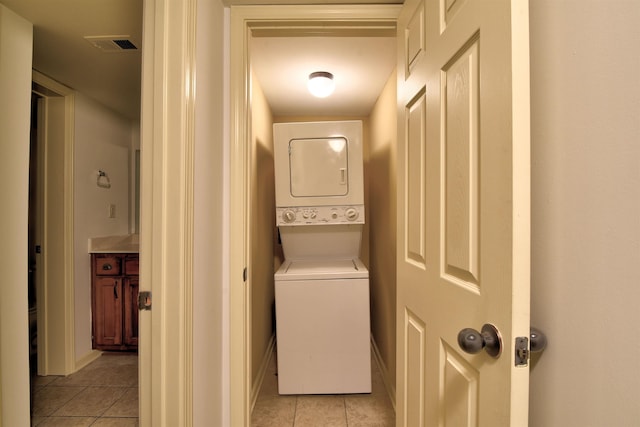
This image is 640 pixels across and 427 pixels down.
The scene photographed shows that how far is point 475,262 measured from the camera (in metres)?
0.68

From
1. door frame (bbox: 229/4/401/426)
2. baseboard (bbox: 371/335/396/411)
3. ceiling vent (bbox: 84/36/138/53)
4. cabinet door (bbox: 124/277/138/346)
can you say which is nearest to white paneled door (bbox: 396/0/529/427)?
door frame (bbox: 229/4/401/426)

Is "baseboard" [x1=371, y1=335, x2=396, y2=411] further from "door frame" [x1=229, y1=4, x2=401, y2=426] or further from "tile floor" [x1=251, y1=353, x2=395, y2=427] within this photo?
"door frame" [x1=229, y1=4, x2=401, y2=426]

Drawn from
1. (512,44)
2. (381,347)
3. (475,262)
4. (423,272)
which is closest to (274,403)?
(381,347)

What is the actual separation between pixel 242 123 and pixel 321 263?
4.24 feet

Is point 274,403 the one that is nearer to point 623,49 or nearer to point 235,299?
point 235,299

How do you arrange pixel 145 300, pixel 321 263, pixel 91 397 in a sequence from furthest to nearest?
pixel 321 263 → pixel 91 397 → pixel 145 300

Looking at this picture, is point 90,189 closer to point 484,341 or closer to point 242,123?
point 242,123

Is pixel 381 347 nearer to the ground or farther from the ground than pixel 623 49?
nearer to the ground

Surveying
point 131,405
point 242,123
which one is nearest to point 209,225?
point 242,123

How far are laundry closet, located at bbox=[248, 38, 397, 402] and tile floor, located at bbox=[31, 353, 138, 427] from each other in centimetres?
90

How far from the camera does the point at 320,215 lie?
2139mm

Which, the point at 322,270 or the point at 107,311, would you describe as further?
the point at 107,311

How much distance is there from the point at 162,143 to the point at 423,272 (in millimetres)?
977

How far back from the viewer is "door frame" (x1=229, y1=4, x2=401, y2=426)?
4.34 ft
